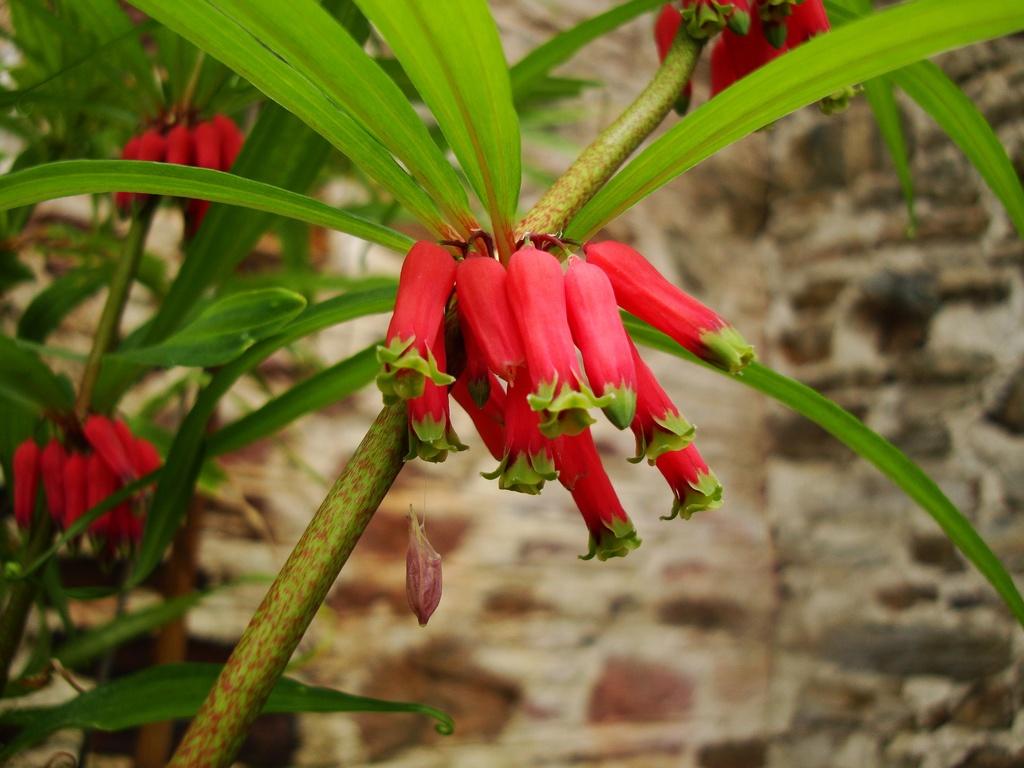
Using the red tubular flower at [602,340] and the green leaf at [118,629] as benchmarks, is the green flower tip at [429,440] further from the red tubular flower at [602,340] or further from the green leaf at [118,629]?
the green leaf at [118,629]

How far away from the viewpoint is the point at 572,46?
67 centimetres

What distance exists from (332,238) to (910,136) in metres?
1.18

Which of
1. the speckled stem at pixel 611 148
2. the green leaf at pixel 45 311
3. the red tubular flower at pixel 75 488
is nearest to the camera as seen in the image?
the speckled stem at pixel 611 148

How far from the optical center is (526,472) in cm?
38

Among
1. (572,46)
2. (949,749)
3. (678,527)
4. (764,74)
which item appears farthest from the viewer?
(678,527)

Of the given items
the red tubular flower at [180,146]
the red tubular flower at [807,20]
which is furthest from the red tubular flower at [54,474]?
the red tubular flower at [807,20]

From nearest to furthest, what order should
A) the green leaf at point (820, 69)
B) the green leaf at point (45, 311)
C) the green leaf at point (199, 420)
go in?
1. the green leaf at point (820, 69)
2. the green leaf at point (199, 420)
3. the green leaf at point (45, 311)

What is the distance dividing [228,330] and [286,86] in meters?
0.16

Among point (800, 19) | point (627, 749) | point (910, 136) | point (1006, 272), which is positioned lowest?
point (627, 749)

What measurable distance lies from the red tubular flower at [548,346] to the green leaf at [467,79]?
0.05m

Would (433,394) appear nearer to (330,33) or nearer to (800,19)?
(330,33)

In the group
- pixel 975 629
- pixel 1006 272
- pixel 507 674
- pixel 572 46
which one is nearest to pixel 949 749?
pixel 975 629

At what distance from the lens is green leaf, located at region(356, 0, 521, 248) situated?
351 mm

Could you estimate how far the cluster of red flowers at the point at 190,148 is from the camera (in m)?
0.68
